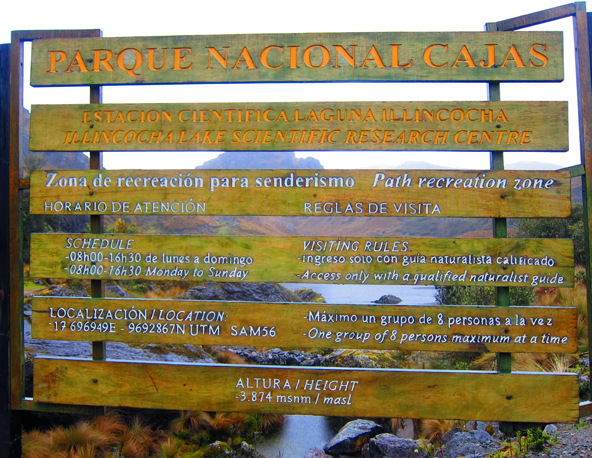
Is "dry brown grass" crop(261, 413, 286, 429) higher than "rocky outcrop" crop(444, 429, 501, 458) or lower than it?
lower

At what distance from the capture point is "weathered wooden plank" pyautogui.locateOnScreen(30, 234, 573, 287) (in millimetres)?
4074

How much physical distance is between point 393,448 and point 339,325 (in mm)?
2720

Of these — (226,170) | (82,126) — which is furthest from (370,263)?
A: (82,126)

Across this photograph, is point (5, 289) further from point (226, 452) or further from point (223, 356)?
point (223, 356)

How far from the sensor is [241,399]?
4.23 meters

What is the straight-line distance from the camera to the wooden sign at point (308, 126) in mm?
4160

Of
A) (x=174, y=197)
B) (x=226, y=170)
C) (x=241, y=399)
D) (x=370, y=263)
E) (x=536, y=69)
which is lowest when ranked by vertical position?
(x=241, y=399)

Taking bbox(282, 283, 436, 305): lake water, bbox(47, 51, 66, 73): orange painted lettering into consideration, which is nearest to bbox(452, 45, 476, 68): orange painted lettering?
bbox(47, 51, 66, 73): orange painted lettering

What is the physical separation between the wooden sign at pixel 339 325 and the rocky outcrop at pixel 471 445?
5.50 ft

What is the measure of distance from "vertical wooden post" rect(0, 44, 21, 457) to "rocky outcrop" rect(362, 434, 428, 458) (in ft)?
14.4

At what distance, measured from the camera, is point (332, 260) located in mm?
4121

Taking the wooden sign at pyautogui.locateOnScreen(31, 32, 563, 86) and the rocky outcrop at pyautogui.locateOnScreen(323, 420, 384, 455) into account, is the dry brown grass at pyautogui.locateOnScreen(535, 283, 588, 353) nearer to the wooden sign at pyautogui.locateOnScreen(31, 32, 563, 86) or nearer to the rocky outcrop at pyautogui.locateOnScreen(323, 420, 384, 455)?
the rocky outcrop at pyautogui.locateOnScreen(323, 420, 384, 455)

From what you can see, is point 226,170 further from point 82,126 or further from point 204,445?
point 204,445

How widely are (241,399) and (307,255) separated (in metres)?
1.61
